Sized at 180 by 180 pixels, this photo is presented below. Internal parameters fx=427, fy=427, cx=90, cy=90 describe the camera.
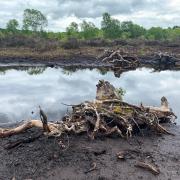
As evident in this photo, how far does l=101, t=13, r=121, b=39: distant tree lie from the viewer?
9544 centimetres

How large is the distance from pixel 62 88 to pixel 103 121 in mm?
16090

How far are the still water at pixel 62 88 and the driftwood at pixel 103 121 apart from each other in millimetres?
4423

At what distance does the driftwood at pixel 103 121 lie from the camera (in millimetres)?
15445

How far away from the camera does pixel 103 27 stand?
318ft

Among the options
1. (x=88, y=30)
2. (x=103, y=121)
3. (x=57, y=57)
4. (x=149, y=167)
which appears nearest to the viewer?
(x=149, y=167)

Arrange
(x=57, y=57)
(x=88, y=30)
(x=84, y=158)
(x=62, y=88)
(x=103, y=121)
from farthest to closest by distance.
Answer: (x=88, y=30) → (x=57, y=57) → (x=62, y=88) → (x=103, y=121) → (x=84, y=158)

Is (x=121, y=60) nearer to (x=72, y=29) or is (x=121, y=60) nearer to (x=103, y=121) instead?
(x=103, y=121)

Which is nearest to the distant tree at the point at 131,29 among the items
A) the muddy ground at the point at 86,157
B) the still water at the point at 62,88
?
the still water at the point at 62,88

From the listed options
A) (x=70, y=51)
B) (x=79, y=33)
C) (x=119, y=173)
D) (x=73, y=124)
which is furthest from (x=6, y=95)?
(x=79, y=33)

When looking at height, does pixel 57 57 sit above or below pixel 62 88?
below

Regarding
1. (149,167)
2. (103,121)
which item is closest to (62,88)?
(103,121)

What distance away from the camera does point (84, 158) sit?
539 inches

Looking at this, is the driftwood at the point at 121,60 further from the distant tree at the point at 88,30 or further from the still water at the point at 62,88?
the distant tree at the point at 88,30

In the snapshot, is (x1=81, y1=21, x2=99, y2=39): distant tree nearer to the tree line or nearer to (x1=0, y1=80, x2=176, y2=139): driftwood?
the tree line
